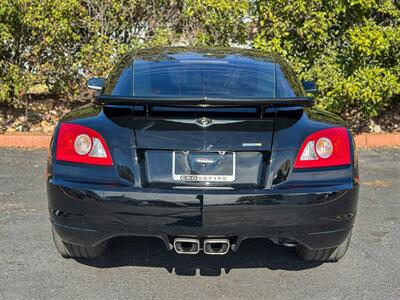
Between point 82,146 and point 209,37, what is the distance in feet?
16.5

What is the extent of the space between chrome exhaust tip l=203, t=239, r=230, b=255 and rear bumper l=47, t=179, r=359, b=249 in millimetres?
78

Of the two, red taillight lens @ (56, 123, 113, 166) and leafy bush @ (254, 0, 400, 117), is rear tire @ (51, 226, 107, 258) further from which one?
leafy bush @ (254, 0, 400, 117)

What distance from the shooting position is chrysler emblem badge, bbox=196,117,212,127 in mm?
3055

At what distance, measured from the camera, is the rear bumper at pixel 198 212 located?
297 centimetres

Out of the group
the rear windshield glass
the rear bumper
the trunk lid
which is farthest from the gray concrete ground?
the rear windshield glass

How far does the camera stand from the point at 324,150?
3186 mm

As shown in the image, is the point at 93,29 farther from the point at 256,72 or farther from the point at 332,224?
the point at 332,224

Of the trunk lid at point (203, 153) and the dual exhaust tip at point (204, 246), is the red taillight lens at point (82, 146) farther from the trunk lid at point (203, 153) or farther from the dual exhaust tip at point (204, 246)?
the dual exhaust tip at point (204, 246)

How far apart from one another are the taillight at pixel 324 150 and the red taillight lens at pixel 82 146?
1118 millimetres

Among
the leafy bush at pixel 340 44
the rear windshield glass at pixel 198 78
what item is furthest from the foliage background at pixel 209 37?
the rear windshield glass at pixel 198 78

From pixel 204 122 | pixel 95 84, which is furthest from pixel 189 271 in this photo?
pixel 95 84

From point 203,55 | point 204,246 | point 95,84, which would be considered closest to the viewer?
point 204,246

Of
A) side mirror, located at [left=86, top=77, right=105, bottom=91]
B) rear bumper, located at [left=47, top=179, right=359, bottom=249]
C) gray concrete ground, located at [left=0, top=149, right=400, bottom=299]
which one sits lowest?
gray concrete ground, located at [left=0, top=149, right=400, bottom=299]

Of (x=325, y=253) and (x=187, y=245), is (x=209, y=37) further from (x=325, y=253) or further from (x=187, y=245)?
(x=187, y=245)
